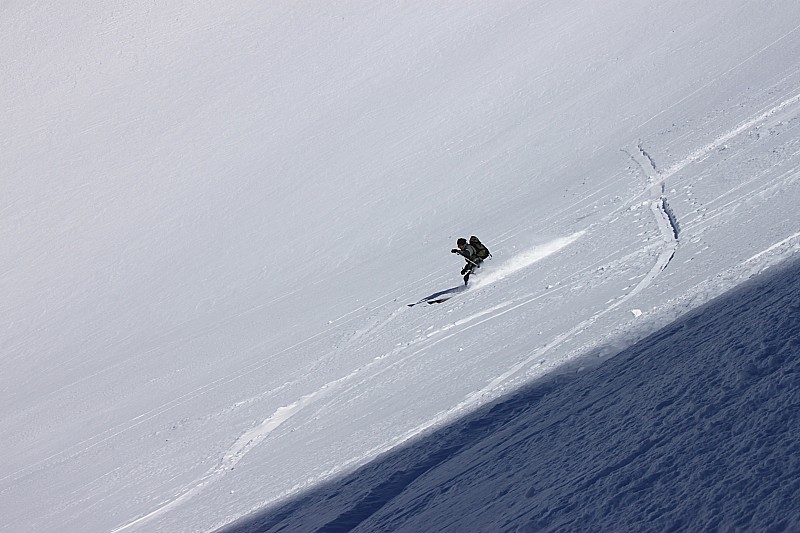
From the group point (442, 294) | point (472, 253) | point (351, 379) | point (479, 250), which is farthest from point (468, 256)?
point (351, 379)

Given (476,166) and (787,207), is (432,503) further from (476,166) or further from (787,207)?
(476,166)

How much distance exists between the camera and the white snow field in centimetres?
914

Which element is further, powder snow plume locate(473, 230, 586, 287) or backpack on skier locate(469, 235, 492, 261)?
powder snow plume locate(473, 230, 586, 287)

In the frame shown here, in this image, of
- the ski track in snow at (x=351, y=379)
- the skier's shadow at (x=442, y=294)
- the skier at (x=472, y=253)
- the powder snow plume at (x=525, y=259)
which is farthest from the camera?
the skier's shadow at (x=442, y=294)

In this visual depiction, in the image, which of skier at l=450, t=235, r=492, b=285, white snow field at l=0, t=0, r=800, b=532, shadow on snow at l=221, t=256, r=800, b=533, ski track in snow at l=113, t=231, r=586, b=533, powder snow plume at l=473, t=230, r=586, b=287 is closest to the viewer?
shadow on snow at l=221, t=256, r=800, b=533

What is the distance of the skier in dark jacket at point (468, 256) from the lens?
600 inches

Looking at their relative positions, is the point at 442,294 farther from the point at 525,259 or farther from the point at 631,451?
the point at 631,451

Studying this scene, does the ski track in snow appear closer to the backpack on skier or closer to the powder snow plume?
the powder snow plume

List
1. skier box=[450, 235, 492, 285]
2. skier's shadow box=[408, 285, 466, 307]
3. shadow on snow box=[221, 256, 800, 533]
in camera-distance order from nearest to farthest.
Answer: shadow on snow box=[221, 256, 800, 533] < skier box=[450, 235, 492, 285] < skier's shadow box=[408, 285, 466, 307]

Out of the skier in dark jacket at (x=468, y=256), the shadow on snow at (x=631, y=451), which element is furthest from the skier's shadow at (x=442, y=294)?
the shadow on snow at (x=631, y=451)

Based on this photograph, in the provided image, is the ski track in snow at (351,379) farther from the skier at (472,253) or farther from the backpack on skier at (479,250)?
the backpack on skier at (479,250)

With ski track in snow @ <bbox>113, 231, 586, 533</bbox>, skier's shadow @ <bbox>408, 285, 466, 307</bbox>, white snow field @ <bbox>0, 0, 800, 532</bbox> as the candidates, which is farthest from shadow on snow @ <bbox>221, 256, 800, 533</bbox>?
skier's shadow @ <bbox>408, 285, 466, 307</bbox>

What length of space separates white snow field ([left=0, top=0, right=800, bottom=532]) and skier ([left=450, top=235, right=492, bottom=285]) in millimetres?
309

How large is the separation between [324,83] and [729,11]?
1243 centimetres
